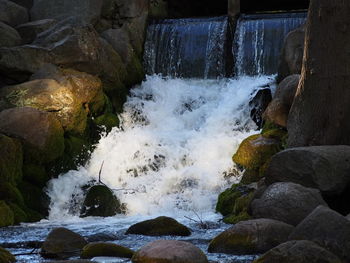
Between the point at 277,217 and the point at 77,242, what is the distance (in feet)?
7.31

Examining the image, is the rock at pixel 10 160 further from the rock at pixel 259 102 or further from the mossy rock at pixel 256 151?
the rock at pixel 259 102

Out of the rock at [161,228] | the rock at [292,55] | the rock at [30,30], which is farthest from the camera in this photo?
the rock at [30,30]

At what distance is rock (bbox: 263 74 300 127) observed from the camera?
1077 centimetres

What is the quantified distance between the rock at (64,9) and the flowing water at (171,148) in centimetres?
207

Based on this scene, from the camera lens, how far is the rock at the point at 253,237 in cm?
665

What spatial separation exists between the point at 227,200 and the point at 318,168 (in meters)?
2.66

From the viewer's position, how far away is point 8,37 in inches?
539

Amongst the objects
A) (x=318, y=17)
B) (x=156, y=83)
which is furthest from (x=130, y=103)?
(x=318, y=17)

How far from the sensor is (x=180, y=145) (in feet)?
43.3

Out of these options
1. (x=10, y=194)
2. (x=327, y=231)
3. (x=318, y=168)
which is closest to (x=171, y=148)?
(x=10, y=194)

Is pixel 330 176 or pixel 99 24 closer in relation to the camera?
pixel 330 176

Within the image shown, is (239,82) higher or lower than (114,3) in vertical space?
lower

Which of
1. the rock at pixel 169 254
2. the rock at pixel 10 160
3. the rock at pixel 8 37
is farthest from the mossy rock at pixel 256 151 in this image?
the rock at pixel 8 37

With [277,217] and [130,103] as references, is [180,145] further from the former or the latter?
[277,217]
